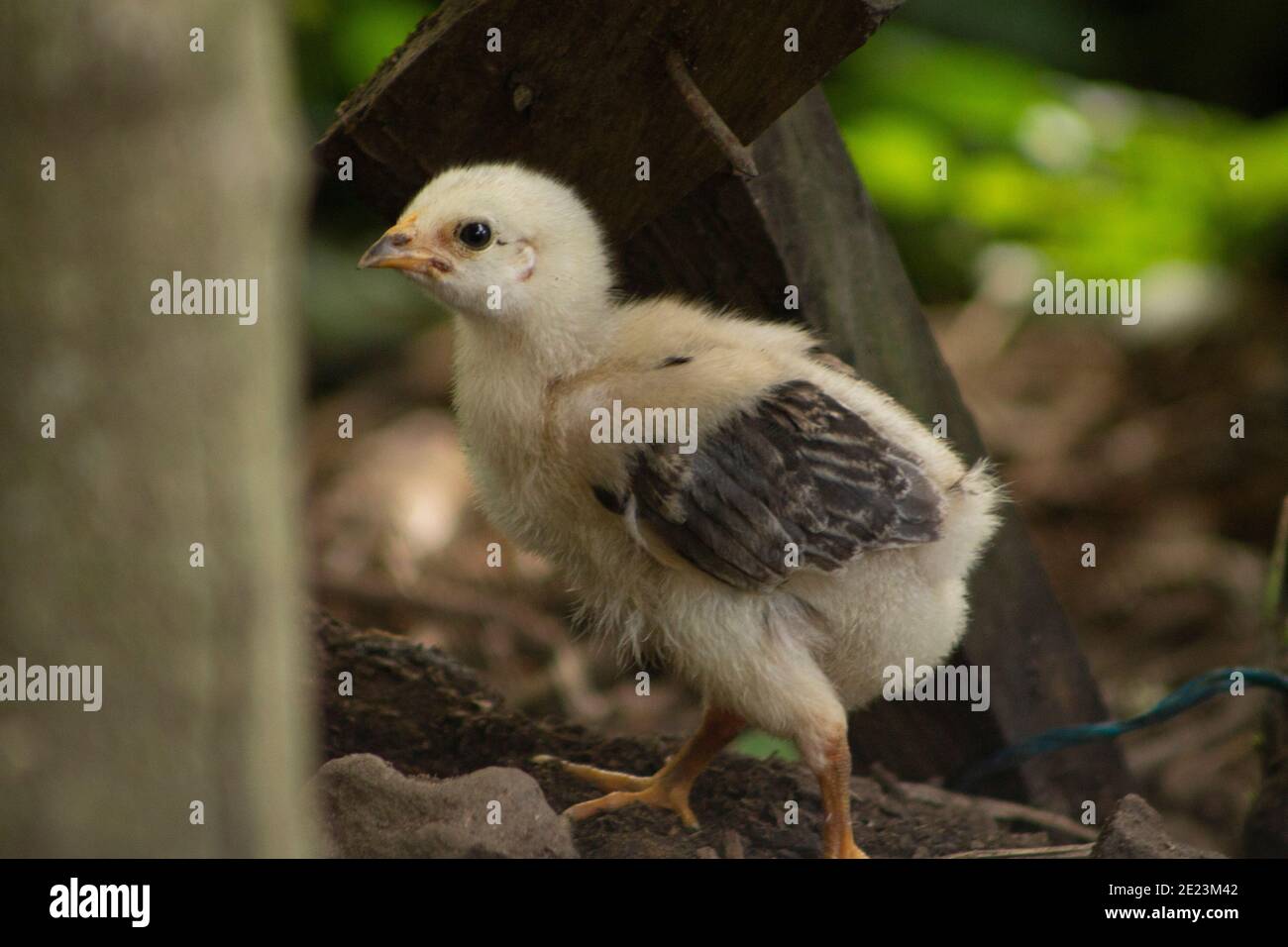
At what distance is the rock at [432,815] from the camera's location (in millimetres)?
2502

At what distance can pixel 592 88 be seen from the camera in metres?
2.78

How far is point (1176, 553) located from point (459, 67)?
462 centimetres

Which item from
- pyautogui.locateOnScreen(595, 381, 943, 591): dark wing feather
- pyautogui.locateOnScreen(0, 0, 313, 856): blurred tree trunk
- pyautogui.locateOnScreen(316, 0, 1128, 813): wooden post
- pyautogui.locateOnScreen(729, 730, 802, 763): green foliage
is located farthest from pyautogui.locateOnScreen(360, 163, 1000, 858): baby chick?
pyautogui.locateOnScreen(0, 0, 313, 856): blurred tree trunk

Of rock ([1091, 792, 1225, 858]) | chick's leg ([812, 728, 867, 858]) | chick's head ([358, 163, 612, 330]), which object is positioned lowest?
rock ([1091, 792, 1225, 858])

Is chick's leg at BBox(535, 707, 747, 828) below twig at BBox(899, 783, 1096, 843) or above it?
above

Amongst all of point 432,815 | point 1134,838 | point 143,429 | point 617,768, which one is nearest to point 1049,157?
point 617,768

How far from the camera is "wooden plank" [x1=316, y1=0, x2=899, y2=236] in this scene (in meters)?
2.63

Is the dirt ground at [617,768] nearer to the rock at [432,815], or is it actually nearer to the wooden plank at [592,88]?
the rock at [432,815]

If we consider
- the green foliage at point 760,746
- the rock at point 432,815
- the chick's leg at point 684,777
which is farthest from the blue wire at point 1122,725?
the rock at point 432,815

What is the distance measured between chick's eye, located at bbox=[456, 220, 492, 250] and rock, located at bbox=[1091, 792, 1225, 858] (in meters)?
1.70

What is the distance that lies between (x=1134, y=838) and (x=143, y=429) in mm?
2163

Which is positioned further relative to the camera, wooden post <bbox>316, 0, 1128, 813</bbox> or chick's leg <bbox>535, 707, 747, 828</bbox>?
chick's leg <bbox>535, 707, 747, 828</bbox>

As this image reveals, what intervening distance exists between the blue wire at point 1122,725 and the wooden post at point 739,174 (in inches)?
1.8

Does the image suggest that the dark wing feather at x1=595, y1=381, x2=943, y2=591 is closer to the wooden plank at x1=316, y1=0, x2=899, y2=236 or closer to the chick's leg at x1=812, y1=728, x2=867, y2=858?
the chick's leg at x1=812, y1=728, x2=867, y2=858
